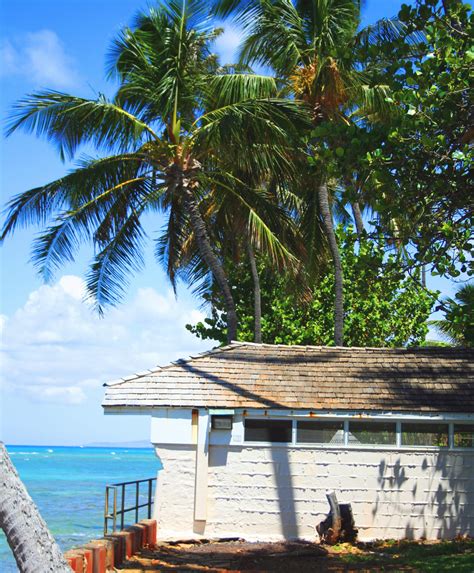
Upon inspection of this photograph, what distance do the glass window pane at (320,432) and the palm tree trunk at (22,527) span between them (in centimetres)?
1000

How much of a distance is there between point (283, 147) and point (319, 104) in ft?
9.11

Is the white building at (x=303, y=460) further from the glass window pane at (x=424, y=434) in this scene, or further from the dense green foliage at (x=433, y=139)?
the dense green foliage at (x=433, y=139)

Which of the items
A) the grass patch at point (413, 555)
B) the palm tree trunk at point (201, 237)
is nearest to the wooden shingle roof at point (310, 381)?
the grass patch at point (413, 555)

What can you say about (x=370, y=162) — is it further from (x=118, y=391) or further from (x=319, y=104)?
(x=319, y=104)

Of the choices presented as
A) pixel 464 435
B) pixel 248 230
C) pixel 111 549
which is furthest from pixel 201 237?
pixel 111 549

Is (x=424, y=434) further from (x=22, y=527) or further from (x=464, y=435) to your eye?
(x=22, y=527)

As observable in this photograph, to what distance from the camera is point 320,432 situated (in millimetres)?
15680

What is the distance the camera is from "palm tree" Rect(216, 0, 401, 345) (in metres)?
21.4

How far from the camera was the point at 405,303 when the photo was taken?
28.0 meters

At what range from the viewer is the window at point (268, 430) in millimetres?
15617

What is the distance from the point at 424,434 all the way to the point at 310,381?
227cm

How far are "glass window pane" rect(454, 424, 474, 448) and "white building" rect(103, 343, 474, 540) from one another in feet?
0.06

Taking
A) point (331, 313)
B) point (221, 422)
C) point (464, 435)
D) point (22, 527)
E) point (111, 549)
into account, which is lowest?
point (111, 549)

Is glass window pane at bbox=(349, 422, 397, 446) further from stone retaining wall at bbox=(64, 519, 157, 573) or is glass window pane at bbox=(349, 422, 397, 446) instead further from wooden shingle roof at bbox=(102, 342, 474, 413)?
stone retaining wall at bbox=(64, 519, 157, 573)
